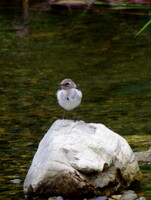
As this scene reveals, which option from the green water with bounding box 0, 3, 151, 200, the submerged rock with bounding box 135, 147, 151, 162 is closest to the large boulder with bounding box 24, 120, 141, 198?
the green water with bounding box 0, 3, 151, 200

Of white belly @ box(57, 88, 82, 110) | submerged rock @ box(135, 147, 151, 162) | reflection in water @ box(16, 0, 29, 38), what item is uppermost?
reflection in water @ box(16, 0, 29, 38)

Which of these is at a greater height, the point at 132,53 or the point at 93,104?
the point at 132,53

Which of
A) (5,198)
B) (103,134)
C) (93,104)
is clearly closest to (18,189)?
(5,198)

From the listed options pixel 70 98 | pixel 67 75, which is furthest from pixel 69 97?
pixel 67 75

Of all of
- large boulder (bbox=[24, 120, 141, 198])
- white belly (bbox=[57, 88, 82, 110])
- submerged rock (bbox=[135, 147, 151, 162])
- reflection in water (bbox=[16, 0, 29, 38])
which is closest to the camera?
large boulder (bbox=[24, 120, 141, 198])

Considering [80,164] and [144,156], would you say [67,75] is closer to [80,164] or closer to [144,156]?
[144,156]

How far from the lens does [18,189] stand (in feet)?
26.2

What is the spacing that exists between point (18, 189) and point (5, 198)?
0.90 feet

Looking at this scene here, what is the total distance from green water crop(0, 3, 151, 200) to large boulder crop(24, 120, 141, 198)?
33 cm

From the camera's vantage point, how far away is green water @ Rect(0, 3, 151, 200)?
991 centimetres

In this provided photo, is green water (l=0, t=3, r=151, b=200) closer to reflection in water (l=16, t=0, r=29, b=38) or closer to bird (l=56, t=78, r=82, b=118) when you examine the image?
reflection in water (l=16, t=0, r=29, b=38)

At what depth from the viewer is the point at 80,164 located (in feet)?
24.4

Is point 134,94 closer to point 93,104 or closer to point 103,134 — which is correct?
point 93,104

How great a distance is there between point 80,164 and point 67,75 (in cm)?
625
